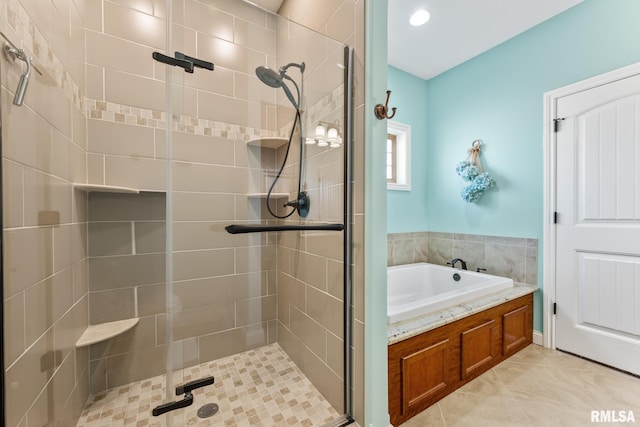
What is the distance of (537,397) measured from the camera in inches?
62.6

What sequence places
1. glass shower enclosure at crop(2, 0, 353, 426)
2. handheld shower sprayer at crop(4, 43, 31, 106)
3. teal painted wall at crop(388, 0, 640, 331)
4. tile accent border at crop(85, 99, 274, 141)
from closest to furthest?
handheld shower sprayer at crop(4, 43, 31, 106), glass shower enclosure at crop(2, 0, 353, 426), tile accent border at crop(85, 99, 274, 141), teal painted wall at crop(388, 0, 640, 331)

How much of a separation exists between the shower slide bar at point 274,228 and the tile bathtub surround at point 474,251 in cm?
172

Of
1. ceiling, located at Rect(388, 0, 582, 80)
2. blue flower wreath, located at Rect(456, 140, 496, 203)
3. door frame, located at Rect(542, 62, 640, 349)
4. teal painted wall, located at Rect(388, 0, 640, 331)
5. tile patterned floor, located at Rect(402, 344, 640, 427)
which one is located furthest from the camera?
blue flower wreath, located at Rect(456, 140, 496, 203)

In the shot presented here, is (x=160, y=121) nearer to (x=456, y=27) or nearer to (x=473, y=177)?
(x=456, y=27)

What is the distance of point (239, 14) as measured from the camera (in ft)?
Result: 4.21

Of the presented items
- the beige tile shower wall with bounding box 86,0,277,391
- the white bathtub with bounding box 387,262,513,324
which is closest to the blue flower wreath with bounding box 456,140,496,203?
the white bathtub with bounding box 387,262,513,324

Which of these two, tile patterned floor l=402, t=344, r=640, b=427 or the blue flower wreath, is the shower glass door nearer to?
tile patterned floor l=402, t=344, r=640, b=427

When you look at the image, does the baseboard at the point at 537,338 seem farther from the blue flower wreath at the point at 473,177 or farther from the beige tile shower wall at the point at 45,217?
the beige tile shower wall at the point at 45,217

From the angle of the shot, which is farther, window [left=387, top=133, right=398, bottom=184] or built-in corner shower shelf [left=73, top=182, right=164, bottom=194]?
window [left=387, top=133, right=398, bottom=184]

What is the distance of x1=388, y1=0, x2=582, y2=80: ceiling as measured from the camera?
206 centimetres

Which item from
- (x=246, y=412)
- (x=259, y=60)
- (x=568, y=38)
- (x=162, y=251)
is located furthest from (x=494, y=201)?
(x=162, y=251)

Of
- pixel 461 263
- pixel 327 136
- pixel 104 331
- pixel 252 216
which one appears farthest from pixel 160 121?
pixel 461 263

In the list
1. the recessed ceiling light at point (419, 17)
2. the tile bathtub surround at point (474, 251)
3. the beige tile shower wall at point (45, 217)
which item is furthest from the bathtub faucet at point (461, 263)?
the beige tile shower wall at point (45, 217)

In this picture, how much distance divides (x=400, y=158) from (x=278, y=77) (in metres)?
2.00
